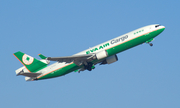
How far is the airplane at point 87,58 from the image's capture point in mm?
59781

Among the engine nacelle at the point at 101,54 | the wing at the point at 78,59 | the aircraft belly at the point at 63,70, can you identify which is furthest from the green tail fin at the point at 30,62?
the engine nacelle at the point at 101,54

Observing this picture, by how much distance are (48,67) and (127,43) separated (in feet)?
56.3

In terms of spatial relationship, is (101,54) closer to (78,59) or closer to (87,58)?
(87,58)

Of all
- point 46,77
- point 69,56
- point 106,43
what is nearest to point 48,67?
point 46,77

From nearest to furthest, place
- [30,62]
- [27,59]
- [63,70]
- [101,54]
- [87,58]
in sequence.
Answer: [101,54] < [87,58] < [63,70] < [30,62] < [27,59]

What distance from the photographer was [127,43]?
5969 cm

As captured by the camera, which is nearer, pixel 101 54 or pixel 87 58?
pixel 101 54

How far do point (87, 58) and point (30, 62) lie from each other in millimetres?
13252

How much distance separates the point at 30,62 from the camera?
6631 centimetres

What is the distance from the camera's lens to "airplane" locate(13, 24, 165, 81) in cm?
5978

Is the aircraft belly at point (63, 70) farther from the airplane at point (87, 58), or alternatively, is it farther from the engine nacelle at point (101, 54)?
the engine nacelle at point (101, 54)

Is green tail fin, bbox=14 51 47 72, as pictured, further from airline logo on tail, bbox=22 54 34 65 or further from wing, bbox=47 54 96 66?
wing, bbox=47 54 96 66

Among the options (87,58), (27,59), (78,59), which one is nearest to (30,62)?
(27,59)

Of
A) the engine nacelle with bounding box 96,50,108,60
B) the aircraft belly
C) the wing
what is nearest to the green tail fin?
the aircraft belly
